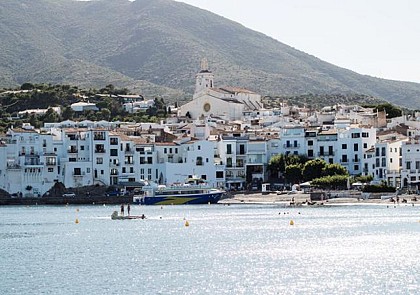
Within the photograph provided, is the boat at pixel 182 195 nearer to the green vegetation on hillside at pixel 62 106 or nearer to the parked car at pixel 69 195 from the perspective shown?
the parked car at pixel 69 195

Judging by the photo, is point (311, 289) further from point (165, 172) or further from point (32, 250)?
point (165, 172)

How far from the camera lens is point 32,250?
56.3 metres

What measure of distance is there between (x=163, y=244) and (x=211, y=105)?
83983 mm

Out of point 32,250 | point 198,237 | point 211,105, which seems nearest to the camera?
point 32,250

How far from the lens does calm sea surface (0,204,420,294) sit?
41406 millimetres

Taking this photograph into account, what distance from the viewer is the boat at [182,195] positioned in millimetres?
100250

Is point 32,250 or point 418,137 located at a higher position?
point 418,137

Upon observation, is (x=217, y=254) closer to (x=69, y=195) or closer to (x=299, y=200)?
(x=299, y=200)

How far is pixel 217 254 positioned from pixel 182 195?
48.5 meters

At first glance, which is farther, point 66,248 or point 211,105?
point 211,105

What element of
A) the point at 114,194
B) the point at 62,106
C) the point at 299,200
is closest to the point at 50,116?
the point at 62,106

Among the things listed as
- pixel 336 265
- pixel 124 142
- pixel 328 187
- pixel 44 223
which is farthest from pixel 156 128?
pixel 336 265

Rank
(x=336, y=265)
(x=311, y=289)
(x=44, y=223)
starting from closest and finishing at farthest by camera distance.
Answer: (x=311, y=289), (x=336, y=265), (x=44, y=223)

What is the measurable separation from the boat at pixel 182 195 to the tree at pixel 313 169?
319 inches
